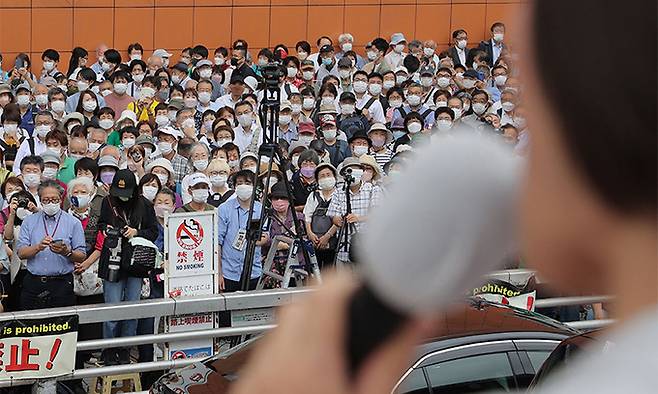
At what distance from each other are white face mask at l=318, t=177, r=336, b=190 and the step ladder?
1127 mm

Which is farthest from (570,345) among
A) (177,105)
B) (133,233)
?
(177,105)

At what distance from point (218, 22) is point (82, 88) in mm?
6985

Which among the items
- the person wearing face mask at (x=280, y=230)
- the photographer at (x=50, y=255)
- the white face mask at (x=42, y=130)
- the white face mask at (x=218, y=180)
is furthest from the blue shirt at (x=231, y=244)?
the white face mask at (x=42, y=130)

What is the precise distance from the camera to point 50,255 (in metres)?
9.83

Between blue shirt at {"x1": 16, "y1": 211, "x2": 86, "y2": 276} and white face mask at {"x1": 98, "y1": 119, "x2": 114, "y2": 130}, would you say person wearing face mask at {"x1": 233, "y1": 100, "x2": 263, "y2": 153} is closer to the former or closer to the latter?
white face mask at {"x1": 98, "y1": 119, "x2": 114, "y2": 130}

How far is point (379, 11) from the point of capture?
26.7 m

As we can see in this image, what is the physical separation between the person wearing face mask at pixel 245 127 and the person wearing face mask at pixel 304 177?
239cm

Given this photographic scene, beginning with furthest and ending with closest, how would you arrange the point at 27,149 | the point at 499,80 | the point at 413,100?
the point at 499,80 → the point at 413,100 → the point at 27,149

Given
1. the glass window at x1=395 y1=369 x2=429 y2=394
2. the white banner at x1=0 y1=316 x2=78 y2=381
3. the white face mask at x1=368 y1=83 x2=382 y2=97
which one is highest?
the white face mask at x1=368 y1=83 x2=382 y2=97

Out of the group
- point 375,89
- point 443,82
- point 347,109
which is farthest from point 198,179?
point 443,82

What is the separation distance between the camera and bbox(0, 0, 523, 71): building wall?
23894mm

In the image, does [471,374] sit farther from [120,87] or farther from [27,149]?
[120,87]

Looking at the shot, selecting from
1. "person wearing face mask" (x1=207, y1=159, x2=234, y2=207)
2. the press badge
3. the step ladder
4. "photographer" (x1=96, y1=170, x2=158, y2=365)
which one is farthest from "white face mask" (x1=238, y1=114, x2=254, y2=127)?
"photographer" (x1=96, y1=170, x2=158, y2=365)

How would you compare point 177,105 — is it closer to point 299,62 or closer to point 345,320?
point 299,62
